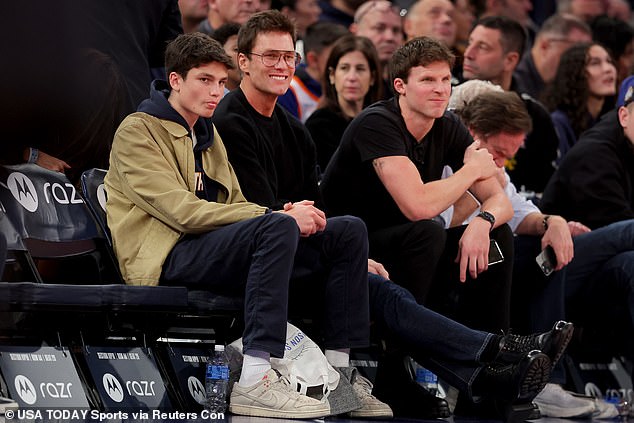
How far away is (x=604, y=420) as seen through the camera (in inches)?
207

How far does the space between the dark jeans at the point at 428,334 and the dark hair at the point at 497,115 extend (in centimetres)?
119

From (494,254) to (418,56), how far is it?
2.94ft

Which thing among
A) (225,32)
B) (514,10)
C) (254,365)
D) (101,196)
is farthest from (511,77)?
(254,365)

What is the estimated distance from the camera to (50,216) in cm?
440

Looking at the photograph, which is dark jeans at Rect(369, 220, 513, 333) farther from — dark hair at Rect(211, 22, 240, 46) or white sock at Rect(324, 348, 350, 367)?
dark hair at Rect(211, 22, 240, 46)

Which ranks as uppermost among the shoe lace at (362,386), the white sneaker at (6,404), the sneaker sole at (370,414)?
the white sneaker at (6,404)

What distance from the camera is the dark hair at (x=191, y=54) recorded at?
4398 millimetres

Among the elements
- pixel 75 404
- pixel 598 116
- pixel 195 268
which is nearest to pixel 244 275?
pixel 195 268

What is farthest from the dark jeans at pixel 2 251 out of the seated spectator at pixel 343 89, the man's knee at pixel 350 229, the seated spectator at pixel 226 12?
the seated spectator at pixel 226 12

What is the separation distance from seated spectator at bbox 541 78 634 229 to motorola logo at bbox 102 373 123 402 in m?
2.78

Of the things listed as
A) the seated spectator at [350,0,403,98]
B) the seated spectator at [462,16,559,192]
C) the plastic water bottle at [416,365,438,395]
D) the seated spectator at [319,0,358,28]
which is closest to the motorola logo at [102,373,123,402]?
the plastic water bottle at [416,365,438,395]

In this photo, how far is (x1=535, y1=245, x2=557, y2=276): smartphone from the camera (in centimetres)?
533

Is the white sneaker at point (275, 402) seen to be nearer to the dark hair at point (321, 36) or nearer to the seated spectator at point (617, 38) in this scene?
the dark hair at point (321, 36)

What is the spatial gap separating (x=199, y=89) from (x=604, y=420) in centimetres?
240
